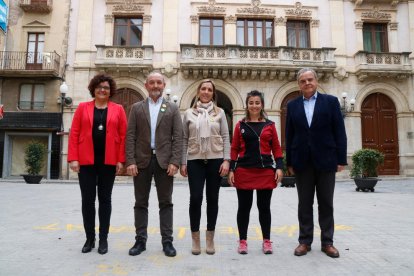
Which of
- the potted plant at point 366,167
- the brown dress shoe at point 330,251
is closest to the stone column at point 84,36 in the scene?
the potted plant at point 366,167

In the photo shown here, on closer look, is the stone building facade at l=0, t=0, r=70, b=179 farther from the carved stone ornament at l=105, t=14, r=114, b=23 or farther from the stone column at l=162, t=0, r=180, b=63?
the stone column at l=162, t=0, r=180, b=63

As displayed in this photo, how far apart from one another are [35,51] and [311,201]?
830 inches

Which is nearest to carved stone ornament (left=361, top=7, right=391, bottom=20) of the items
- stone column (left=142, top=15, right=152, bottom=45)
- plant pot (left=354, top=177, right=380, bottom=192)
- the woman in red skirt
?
stone column (left=142, top=15, right=152, bottom=45)

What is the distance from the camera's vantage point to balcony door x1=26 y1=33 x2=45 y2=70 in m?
20.4

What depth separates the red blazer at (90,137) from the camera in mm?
4180

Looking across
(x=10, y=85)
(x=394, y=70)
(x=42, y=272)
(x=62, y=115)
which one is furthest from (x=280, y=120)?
(x=42, y=272)

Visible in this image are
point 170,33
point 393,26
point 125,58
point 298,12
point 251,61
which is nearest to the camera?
point 251,61

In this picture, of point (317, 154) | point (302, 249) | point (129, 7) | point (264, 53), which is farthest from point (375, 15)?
point (302, 249)

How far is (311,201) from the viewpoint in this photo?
443cm

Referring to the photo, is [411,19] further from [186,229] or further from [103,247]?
[103,247]

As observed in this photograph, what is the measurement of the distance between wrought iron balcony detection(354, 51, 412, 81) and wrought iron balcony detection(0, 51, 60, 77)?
59.8 feet

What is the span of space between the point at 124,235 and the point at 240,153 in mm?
2180

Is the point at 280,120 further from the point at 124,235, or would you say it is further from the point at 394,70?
the point at 124,235

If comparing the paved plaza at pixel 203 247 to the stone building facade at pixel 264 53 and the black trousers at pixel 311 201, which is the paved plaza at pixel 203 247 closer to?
the black trousers at pixel 311 201
